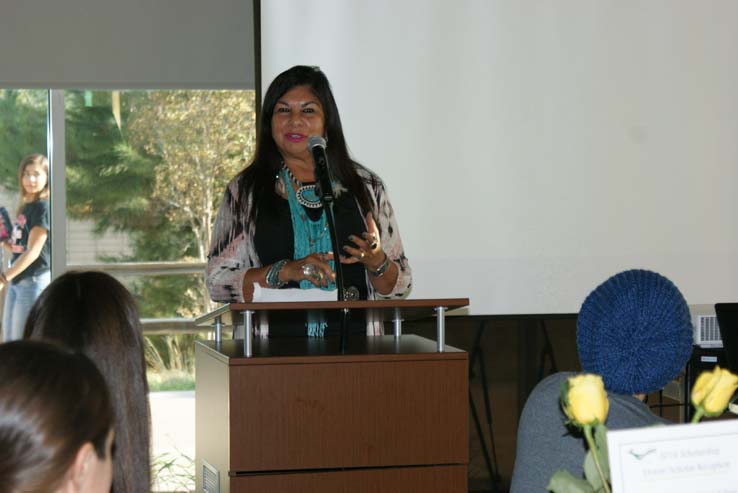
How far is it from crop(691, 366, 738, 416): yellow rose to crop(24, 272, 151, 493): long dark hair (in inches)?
32.2

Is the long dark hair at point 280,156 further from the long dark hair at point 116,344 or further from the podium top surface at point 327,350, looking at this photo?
the long dark hair at point 116,344

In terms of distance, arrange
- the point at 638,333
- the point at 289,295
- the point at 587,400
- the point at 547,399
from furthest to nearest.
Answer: the point at 289,295 < the point at 547,399 < the point at 638,333 < the point at 587,400

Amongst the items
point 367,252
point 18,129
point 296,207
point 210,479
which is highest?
point 18,129

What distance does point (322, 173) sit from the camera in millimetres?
2430

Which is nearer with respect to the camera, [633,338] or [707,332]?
[633,338]

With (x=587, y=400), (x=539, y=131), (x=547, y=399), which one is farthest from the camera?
(x=539, y=131)

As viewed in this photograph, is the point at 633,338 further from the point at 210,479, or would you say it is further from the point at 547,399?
the point at 210,479

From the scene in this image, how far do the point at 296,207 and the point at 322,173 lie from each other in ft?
1.79

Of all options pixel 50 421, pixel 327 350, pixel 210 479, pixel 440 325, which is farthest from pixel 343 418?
pixel 50 421

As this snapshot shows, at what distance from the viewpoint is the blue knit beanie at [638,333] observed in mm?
1341

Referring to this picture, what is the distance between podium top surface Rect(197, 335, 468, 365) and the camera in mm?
2191

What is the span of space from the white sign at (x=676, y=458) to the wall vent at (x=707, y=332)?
327 cm

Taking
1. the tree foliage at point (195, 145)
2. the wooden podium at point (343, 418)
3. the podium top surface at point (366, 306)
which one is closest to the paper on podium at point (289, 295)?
the podium top surface at point (366, 306)

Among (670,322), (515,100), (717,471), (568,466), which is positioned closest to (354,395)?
(568,466)
